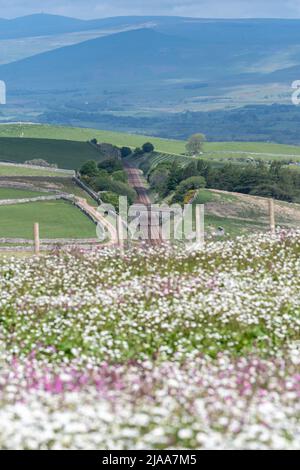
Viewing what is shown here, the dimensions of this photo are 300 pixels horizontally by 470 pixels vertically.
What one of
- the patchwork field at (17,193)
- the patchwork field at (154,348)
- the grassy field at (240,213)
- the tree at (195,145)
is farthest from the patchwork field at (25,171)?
the tree at (195,145)

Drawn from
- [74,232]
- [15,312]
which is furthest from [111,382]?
[74,232]

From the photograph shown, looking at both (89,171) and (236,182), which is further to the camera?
(89,171)

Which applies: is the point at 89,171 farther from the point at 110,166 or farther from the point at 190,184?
the point at 110,166

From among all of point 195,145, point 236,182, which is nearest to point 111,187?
Answer: point 236,182

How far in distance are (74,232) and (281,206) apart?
12786 mm

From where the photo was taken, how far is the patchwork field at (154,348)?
9523mm

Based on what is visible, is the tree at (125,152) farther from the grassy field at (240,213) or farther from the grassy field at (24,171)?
the grassy field at (240,213)

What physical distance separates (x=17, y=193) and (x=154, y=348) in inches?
2594

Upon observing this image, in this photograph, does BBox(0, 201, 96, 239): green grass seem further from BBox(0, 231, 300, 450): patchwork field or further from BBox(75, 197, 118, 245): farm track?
BBox(0, 231, 300, 450): patchwork field

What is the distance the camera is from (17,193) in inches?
3100

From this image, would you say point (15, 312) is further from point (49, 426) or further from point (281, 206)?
point (281, 206)

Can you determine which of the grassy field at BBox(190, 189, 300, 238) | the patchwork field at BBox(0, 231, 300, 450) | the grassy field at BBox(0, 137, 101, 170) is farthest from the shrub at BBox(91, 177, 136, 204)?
the patchwork field at BBox(0, 231, 300, 450)

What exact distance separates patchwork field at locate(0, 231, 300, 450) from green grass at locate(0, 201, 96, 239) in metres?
34.4
